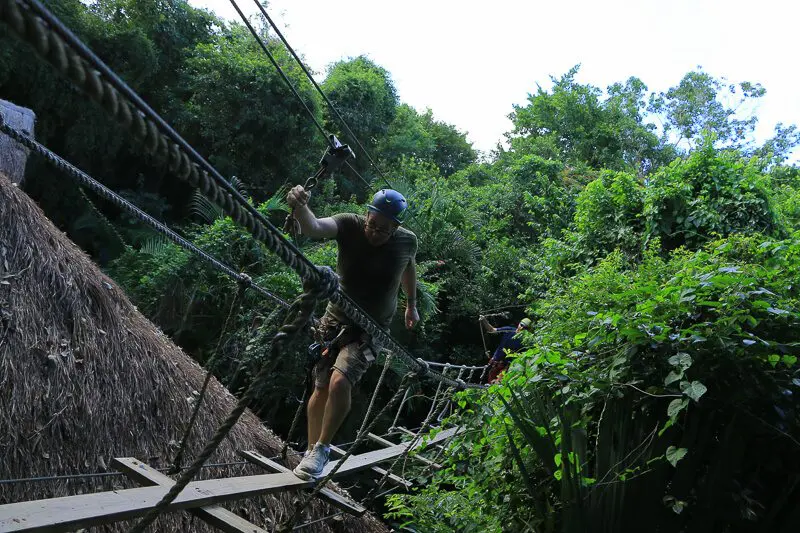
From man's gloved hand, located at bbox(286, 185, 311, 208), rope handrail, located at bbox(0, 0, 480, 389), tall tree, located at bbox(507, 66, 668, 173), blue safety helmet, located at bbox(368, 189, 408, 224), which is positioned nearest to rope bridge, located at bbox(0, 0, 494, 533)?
rope handrail, located at bbox(0, 0, 480, 389)

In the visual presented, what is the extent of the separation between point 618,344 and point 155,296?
585 centimetres

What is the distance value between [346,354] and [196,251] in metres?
0.82

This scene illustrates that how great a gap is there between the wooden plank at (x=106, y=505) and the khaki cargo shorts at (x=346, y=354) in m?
Result: 0.60

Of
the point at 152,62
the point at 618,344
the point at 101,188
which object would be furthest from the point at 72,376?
the point at 152,62

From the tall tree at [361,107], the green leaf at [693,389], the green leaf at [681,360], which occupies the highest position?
the tall tree at [361,107]

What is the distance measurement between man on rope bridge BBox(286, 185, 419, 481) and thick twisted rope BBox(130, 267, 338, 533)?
1200 millimetres

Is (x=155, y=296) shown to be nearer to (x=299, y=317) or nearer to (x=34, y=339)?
(x=34, y=339)

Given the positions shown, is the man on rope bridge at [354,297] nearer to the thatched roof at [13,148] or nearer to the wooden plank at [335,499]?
the wooden plank at [335,499]

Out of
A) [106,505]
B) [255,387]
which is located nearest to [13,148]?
[106,505]

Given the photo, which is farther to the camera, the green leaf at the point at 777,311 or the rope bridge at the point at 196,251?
the green leaf at the point at 777,311

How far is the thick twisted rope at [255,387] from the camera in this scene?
4.71ft

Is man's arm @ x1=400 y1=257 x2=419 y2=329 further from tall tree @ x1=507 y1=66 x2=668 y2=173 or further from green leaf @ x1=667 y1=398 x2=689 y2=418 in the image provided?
tall tree @ x1=507 y1=66 x2=668 y2=173

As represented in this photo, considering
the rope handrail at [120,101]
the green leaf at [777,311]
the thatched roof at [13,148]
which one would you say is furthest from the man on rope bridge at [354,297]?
the thatched roof at [13,148]

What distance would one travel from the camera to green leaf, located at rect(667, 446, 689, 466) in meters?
1.88
